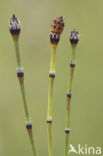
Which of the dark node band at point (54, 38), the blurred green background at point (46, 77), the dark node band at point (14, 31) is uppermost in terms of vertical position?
the dark node band at point (14, 31)

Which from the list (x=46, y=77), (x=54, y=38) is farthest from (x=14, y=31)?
(x=46, y=77)

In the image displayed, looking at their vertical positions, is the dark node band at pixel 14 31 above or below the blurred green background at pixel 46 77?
above

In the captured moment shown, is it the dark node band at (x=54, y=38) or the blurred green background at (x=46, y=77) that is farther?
the blurred green background at (x=46, y=77)

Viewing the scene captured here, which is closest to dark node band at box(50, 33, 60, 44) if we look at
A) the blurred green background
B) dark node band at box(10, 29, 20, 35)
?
dark node band at box(10, 29, 20, 35)

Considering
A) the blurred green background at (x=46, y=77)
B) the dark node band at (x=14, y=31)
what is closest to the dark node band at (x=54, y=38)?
the dark node band at (x=14, y=31)

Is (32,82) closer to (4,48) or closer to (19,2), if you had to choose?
(4,48)

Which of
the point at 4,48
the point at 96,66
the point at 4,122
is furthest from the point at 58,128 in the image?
the point at 4,48

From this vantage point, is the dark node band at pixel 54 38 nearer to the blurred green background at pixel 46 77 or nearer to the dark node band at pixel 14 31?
the dark node band at pixel 14 31

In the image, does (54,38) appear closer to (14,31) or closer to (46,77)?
(14,31)
